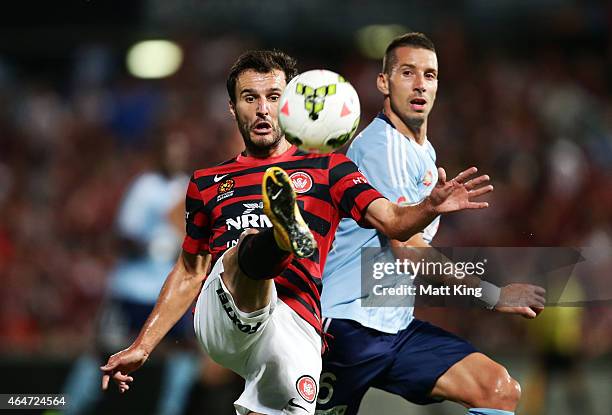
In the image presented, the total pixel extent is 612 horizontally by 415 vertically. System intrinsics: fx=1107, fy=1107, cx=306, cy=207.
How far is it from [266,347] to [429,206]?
2.90 feet

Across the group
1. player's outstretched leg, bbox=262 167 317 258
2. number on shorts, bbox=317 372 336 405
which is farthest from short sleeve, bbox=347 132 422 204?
player's outstretched leg, bbox=262 167 317 258

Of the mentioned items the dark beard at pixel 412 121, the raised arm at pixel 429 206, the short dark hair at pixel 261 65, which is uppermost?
the short dark hair at pixel 261 65

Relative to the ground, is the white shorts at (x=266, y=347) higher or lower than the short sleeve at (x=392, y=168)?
lower

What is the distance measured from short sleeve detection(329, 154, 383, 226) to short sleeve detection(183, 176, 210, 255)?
0.61 m

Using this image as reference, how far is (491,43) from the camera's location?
1089cm

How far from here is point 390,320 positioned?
16.3 feet

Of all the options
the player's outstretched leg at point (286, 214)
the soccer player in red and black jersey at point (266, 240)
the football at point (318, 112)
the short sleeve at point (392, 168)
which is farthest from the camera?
the short sleeve at point (392, 168)

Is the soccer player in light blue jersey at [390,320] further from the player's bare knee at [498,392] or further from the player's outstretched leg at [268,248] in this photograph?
the player's outstretched leg at [268,248]

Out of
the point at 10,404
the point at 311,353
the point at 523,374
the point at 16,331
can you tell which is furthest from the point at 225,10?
the point at 311,353

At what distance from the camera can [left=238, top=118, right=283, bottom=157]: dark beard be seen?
4746mm

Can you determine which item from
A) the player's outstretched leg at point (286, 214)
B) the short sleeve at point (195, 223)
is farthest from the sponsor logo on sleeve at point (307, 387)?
the short sleeve at point (195, 223)

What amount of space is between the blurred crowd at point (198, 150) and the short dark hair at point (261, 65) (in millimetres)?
1747

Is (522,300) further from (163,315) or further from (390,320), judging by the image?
(163,315)

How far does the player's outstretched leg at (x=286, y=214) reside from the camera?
399 centimetres
